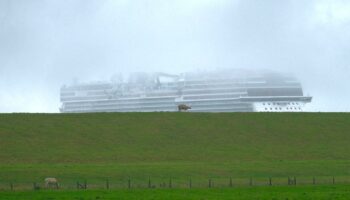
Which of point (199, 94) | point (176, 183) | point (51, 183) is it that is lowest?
point (176, 183)

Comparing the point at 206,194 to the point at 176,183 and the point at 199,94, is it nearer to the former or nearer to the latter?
the point at 176,183

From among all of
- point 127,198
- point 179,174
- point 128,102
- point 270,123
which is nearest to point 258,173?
point 179,174

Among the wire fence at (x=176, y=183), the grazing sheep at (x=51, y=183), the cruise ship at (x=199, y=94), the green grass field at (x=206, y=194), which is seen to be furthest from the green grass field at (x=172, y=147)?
the cruise ship at (x=199, y=94)

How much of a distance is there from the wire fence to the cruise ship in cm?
10808

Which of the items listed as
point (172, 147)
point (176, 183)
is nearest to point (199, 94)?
point (172, 147)

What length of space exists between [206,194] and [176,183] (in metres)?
10.0

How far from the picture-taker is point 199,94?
169m

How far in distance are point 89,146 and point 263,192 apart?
32.4 metres

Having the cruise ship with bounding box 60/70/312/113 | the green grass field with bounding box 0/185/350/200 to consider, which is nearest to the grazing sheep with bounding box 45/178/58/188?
the green grass field with bounding box 0/185/350/200

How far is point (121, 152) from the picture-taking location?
6875 centimetres

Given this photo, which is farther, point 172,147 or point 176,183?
point 172,147

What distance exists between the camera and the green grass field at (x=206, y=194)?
124ft

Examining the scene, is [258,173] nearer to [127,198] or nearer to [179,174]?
[179,174]

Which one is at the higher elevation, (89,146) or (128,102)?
(128,102)
